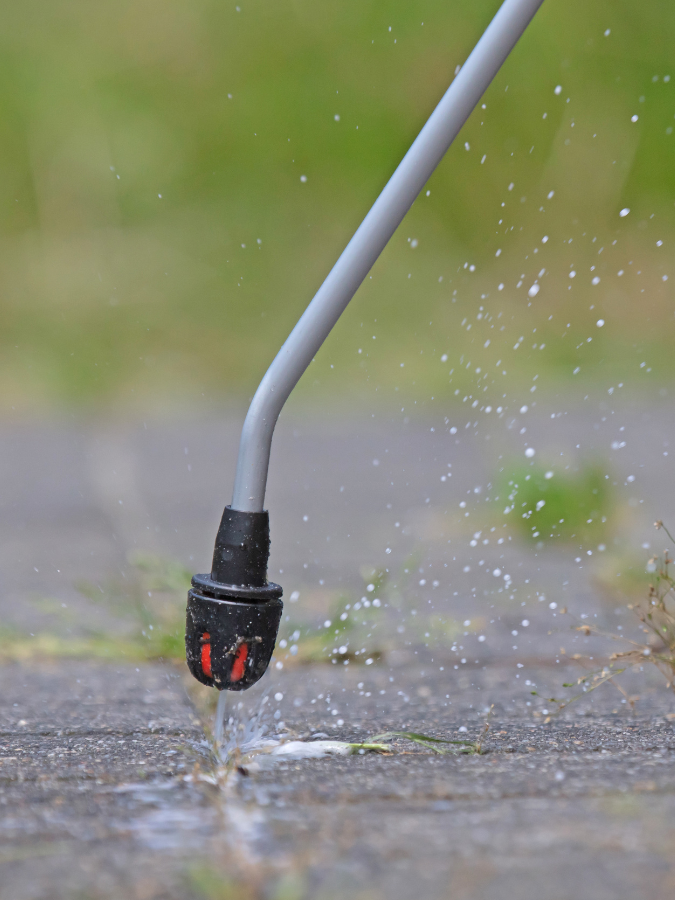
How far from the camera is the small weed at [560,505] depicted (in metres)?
2.44

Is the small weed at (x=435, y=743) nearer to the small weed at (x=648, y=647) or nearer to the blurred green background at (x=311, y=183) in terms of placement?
the small weed at (x=648, y=647)

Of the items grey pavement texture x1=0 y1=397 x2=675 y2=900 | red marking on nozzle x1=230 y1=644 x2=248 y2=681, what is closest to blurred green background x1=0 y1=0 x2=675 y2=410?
grey pavement texture x1=0 y1=397 x2=675 y2=900

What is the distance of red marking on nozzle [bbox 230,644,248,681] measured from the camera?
38.2 inches

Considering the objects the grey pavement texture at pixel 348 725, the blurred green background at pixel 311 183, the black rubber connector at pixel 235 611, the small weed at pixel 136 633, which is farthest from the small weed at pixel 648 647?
the blurred green background at pixel 311 183

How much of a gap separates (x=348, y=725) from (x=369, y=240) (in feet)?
1.70

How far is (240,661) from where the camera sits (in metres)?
0.97

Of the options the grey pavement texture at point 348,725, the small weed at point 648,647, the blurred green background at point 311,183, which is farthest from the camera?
the blurred green background at point 311,183

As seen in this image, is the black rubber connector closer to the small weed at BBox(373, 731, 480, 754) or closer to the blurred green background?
the small weed at BBox(373, 731, 480, 754)

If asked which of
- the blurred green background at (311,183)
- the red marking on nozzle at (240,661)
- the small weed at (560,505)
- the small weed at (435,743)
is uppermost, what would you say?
the blurred green background at (311,183)

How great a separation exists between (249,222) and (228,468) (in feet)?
6.55

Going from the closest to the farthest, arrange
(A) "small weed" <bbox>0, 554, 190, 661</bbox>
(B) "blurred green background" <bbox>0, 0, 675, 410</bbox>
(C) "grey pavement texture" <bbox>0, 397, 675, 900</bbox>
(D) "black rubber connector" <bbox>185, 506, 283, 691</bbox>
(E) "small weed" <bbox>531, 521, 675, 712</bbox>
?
1. (C) "grey pavement texture" <bbox>0, 397, 675, 900</bbox>
2. (D) "black rubber connector" <bbox>185, 506, 283, 691</bbox>
3. (E) "small weed" <bbox>531, 521, 675, 712</bbox>
4. (A) "small weed" <bbox>0, 554, 190, 661</bbox>
5. (B) "blurred green background" <bbox>0, 0, 675, 410</bbox>

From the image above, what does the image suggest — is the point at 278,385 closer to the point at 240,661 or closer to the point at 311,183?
the point at 240,661

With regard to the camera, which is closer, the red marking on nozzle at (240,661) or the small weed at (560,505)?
the red marking on nozzle at (240,661)

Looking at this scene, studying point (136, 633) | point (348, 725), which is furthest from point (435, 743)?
point (136, 633)
